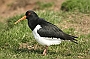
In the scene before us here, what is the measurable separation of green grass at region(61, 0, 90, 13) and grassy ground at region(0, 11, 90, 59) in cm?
58

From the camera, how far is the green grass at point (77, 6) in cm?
1450

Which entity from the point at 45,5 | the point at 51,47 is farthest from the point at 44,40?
the point at 45,5

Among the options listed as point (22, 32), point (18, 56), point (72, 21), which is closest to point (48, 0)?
point (72, 21)

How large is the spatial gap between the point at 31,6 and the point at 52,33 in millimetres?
8245

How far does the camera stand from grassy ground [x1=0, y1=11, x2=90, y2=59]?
9.73 metres

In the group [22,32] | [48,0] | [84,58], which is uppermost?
[48,0]

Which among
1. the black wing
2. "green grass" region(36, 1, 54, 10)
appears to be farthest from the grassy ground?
"green grass" region(36, 1, 54, 10)

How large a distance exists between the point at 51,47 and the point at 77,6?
176 inches

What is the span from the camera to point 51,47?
1078cm

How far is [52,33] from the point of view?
380 inches

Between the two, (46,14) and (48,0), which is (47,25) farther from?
(48,0)

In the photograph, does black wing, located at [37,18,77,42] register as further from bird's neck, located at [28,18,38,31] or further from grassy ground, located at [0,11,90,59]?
grassy ground, located at [0,11,90,59]

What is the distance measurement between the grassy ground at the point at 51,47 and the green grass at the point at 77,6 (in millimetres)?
582

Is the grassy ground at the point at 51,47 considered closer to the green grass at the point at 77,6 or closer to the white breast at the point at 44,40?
the white breast at the point at 44,40
